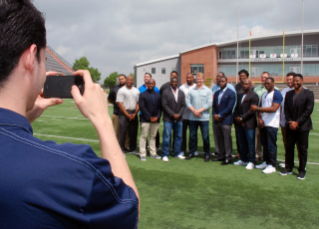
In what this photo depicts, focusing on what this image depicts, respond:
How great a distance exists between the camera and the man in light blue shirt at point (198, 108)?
707 centimetres

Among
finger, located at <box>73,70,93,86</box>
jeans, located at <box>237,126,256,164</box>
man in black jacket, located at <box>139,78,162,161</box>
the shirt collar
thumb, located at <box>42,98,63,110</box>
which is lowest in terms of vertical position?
jeans, located at <box>237,126,256,164</box>

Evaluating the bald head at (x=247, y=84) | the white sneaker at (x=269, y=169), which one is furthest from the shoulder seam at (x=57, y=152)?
the bald head at (x=247, y=84)

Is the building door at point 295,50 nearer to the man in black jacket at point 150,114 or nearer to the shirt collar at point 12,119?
the man in black jacket at point 150,114

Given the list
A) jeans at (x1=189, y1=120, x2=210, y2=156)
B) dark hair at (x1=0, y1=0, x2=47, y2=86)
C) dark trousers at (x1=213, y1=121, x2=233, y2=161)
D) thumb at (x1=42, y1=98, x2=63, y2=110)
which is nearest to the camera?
dark hair at (x1=0, y1=0, x2=47, y2=86)

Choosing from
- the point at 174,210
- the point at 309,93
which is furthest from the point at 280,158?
the point at 174,210

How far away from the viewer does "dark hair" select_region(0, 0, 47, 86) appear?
2.73 feet

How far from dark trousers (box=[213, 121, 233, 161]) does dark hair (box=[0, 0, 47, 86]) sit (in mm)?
6187

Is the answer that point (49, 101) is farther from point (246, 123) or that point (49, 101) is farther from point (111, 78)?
point (111, 78)

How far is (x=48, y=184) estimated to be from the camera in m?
0.73

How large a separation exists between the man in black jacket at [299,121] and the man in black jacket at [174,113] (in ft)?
8.57

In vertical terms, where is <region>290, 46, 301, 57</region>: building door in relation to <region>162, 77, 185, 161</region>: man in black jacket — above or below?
above

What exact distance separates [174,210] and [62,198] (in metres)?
3.39

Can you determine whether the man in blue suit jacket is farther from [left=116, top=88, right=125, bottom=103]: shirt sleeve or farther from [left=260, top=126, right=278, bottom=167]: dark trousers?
[left=116, top=88, right=125, bottom=103]: shirt sleeve

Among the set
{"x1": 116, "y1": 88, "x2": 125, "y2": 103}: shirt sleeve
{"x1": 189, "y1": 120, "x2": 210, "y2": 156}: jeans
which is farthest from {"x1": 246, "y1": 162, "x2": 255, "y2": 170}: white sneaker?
{"x1": 116, "y1": 88, "x2": 125, "y2": 103}: shirt sleeve
